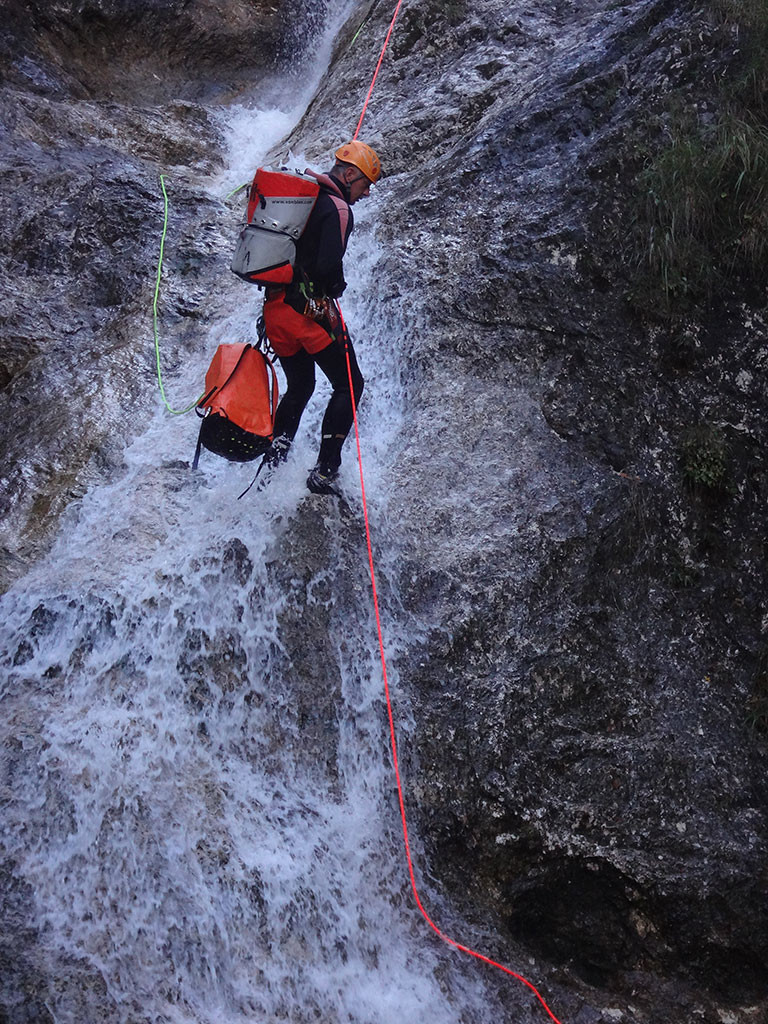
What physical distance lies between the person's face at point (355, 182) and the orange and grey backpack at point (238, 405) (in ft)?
3.73

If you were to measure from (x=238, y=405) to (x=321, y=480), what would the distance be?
0.93m

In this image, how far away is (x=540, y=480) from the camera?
17.9 ft

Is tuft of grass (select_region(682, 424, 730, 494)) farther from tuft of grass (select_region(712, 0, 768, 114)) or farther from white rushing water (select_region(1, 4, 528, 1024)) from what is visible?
tuft of grass (select_region(712, 0, 768, 114))

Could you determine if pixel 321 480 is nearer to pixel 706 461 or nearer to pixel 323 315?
pixel 323 315

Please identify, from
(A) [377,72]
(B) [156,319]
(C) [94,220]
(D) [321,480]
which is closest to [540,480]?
(D) [321,480]

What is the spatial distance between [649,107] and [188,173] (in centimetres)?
534

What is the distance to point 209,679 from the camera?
16.1 feet

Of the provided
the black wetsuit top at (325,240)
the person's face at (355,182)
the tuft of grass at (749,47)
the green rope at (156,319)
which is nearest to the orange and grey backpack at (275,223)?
the black wetsuit top at (325,240)

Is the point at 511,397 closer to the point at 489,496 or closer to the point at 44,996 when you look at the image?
the point at 489,496

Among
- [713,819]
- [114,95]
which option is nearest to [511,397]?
[713,819]

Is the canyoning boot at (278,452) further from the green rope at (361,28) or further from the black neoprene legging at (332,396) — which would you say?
the green rope at (361,28)

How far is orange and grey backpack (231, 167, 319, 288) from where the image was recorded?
179 inches

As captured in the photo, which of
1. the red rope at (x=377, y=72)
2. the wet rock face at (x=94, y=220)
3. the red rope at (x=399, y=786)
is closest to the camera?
the red rope at (x=399, y=786)

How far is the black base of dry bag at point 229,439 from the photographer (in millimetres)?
4891
